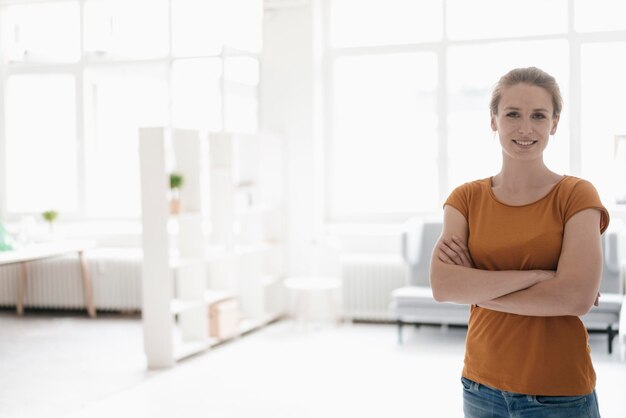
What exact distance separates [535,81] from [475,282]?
0.44 m

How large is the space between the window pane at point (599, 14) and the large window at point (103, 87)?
2932mm

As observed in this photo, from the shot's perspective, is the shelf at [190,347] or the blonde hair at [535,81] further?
the shelf at [190,347]

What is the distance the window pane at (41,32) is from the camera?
26.8 ft

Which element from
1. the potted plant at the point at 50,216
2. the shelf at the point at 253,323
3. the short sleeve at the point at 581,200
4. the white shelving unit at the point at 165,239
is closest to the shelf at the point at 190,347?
the white shelving unit at the point at 165,239

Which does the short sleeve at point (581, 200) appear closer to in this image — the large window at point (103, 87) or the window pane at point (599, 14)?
the window pane at point (599, 14)

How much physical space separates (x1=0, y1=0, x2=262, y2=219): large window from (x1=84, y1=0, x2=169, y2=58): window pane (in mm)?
10

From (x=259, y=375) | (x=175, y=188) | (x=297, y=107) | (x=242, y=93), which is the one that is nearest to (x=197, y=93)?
(x=242, y=93)

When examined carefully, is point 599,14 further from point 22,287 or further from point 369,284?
point 22,287

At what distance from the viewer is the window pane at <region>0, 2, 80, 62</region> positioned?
8.17m

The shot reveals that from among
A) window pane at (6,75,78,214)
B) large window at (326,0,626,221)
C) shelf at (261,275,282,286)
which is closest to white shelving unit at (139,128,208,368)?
shelf at (261,275,282,286)

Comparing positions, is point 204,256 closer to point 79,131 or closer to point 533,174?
point 79,131

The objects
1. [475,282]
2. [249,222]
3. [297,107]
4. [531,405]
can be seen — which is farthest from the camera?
[297,107]

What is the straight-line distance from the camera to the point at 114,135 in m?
8.16

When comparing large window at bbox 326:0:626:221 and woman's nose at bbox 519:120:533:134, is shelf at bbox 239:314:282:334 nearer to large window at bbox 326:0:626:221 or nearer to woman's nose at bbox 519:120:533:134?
large window at bbox 326:0:626:221
